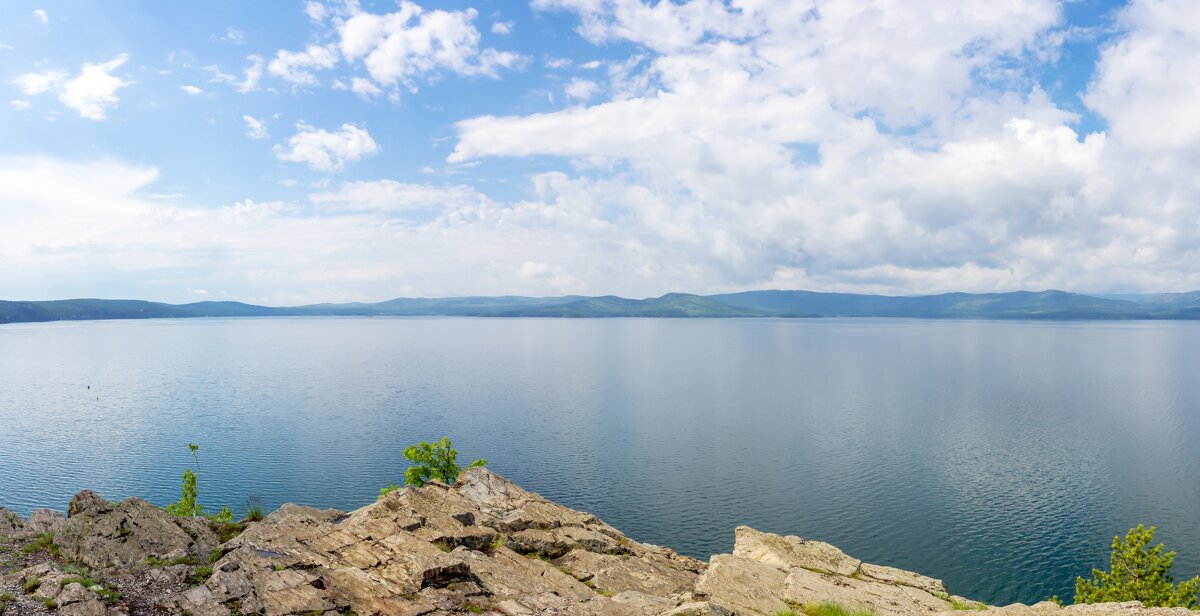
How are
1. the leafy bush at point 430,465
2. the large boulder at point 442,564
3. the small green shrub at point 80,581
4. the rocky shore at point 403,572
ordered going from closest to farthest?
the small green shrub at point 80,581 → the rocky shore at point 403,572 → the large boulder at point 442,564 → the leafy bush at point 430,465

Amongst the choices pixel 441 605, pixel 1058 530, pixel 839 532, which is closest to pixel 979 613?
pixel 441 605

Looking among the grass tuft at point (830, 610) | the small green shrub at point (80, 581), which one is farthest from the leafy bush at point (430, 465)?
the grass tuft at point (830, 610)

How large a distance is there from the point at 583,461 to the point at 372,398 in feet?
245

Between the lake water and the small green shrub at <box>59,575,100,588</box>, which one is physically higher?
the small green shrub at <box>59,575,100,588</box>

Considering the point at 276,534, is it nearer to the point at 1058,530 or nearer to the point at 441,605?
the point at 441,605

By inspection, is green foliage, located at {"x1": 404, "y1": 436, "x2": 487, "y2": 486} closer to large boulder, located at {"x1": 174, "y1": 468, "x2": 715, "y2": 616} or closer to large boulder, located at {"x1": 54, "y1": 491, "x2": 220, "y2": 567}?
large boulder, located at {"x1": 174, "y1": 468, "x2": 715, "y2": 616}

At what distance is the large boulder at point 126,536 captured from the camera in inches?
1187

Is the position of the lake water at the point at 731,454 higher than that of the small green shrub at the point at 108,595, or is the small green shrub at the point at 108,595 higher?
the small green shrub at the point at 108,595

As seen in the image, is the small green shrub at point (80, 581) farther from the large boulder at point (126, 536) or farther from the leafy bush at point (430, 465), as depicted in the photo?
the leafy bush at point (430, 465)

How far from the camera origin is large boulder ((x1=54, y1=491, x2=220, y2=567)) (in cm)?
3016

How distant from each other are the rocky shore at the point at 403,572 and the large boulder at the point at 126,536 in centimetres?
7

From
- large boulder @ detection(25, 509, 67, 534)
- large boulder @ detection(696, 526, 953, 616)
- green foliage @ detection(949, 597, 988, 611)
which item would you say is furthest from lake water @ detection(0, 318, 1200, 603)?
large boulder @ detection(25, 509, 67, 534)

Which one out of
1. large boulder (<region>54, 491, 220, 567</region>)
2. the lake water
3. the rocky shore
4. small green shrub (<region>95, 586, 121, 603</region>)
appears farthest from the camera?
the lake water

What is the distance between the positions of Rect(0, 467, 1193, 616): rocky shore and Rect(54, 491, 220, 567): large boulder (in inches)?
2.7
